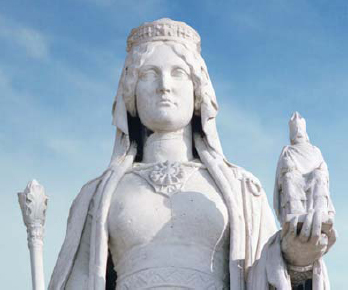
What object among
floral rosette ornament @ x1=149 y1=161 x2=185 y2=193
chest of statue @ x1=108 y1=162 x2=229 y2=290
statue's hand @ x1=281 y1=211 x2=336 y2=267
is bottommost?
statue's hand @ x1=281 y1=211 x2=336 y2=267

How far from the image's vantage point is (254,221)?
18062 millimetres

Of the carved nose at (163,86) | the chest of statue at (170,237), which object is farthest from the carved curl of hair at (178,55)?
the chest of statue at (170,237)

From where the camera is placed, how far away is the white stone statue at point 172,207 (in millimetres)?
17188

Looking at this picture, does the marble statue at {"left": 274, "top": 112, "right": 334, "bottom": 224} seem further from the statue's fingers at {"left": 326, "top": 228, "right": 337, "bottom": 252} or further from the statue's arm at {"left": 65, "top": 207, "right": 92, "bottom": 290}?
the statue's arm at {"left": 65, "top": 207, "right": 92, "bottom": 290}

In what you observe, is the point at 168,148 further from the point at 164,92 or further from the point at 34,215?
the point at 34,215

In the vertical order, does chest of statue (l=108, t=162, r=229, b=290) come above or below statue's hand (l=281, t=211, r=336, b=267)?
above

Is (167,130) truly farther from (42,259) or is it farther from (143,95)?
(42,259)

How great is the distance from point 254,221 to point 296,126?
4.45 feet

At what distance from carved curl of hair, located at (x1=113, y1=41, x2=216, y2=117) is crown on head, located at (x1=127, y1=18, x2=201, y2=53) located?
96 mm

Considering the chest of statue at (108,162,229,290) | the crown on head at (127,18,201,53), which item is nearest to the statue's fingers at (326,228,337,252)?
the chest of statue at (108,162,229,290)

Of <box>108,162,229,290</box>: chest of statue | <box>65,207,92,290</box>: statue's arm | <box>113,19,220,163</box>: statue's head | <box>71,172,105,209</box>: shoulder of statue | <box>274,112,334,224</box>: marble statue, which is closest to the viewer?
<box>274,112,334,224</box>: marble statue

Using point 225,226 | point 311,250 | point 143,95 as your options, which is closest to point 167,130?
point 143,95

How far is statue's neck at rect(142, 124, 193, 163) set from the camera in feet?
61.1

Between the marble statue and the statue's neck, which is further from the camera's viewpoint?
the statue's neck
